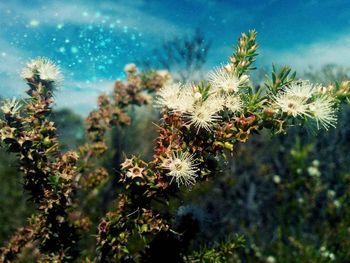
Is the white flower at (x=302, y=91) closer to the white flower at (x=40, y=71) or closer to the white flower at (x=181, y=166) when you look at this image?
the white flower at (x=181, y=166)

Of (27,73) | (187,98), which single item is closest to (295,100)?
(187,98)

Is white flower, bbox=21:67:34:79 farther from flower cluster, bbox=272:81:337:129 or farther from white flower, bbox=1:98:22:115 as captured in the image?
flower cluster, bbox=272:81:337:129

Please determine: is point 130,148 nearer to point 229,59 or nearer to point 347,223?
point 347,223

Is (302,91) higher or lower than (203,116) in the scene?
higher

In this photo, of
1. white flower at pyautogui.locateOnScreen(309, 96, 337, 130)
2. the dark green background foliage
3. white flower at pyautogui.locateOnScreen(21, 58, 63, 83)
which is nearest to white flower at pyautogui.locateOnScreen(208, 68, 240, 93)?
white flower at pyautogui.locateOnScreen(309, 96, 337, 130)

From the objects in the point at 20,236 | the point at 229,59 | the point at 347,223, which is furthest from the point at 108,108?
the point at 347,223

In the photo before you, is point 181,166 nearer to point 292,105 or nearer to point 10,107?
point 292,105

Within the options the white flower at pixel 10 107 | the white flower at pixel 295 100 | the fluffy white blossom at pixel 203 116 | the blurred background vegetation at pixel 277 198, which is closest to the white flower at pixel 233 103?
the fluffy white blossom at pixel 203 116
